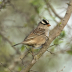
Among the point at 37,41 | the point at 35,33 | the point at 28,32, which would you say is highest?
the point at 35,33

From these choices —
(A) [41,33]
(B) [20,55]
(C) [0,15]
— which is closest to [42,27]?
(A) [41,33]

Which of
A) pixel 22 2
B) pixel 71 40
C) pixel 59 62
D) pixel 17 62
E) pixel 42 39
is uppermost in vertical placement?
pixel 22 2

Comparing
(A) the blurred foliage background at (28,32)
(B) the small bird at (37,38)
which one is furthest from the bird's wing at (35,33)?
(A) the blurred foliage background at (28,32)

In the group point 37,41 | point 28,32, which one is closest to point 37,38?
point 37,41

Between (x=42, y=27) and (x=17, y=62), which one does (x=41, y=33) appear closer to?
(x=42, y=27)

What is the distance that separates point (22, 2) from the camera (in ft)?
24.7

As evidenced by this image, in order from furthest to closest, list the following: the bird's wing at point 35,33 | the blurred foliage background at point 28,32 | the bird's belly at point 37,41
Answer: the blurred foliage background at point 28,32 → the bird's wing at point 35,33 → the bird's belly at point 37,41

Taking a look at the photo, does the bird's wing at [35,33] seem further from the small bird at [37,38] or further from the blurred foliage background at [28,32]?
the blurred foliage background at [28,32]

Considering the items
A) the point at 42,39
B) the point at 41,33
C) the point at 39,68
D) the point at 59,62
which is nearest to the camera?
the point at 42,39

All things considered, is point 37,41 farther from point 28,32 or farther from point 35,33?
point 28,32

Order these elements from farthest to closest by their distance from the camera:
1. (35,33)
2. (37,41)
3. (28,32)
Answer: (28,32) < (35,33) < (37,41)

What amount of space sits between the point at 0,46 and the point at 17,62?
2.77ft

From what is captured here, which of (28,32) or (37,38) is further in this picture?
(28,32)

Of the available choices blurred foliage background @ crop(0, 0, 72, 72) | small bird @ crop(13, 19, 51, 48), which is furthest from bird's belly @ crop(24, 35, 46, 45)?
blurred foliage background @ crop(0, 0, 72, 72)
